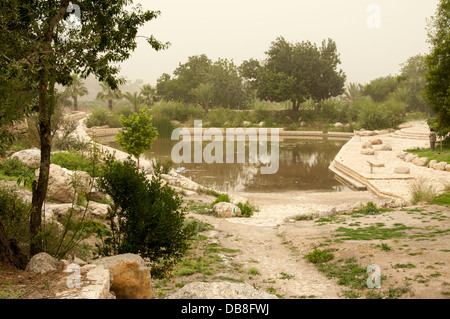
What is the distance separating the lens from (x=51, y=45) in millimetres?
5344

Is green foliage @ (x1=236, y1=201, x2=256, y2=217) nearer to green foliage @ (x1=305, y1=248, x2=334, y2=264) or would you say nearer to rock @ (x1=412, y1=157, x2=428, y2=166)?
green foliage @ (x1=305, y1=248, x2=334, y2=264)

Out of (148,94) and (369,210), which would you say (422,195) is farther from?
(148,94)

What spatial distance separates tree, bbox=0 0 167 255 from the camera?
4.77 metres

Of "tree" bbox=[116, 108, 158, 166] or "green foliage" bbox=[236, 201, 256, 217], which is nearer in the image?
"green foliage" bbox=[236, 201, 256, 217]

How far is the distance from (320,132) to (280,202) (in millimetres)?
25171

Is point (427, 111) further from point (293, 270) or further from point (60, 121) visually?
point (293, 270)

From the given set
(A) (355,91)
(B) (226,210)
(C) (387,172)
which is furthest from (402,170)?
(A) (355,91)

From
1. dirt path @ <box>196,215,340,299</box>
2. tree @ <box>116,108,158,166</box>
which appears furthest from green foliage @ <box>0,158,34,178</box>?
tree @ <box>116,108,158,166</box>

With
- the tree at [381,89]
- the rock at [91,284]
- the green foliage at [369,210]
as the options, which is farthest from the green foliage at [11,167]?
the tree at [381,89]

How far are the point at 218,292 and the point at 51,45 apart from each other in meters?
3.96

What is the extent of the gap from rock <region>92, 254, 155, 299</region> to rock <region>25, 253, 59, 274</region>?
582mm

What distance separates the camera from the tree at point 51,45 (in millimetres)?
4773

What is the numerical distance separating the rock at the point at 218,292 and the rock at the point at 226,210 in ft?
24.2
